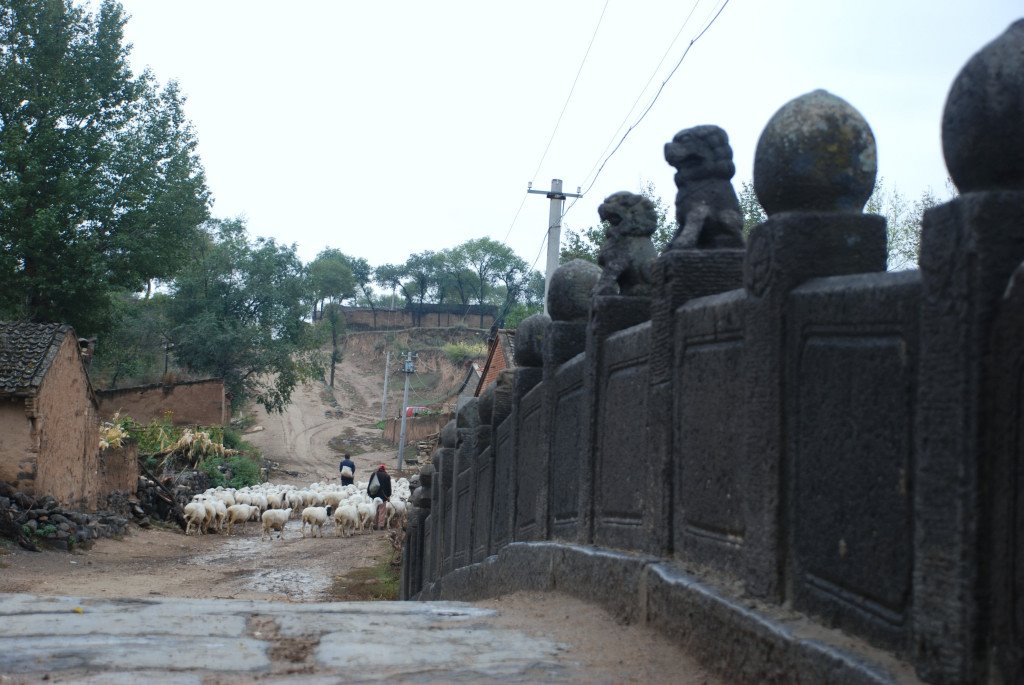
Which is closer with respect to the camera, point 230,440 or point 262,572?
point 262,572

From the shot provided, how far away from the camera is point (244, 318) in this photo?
5128cm

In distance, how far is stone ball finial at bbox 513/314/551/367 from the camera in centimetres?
862

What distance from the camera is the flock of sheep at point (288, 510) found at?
27031 millimetres

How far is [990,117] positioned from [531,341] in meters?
6.03

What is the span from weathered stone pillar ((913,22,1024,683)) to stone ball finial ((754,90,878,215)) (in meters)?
0.93

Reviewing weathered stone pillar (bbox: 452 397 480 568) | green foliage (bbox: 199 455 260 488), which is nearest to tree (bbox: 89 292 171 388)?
green foliage (bbox: 199 455 260 488)

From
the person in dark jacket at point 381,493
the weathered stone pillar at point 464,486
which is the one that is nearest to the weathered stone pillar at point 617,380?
the weathered stone pillar at point 464,486

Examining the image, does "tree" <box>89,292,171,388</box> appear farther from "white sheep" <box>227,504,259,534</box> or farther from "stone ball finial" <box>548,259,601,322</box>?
"stone ball finial" <box>548,259,601,322</box>

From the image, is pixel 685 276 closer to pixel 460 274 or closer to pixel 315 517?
pixel 315 517

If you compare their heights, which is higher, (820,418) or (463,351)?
(463,351)

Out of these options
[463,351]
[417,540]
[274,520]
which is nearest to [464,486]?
[417,540]

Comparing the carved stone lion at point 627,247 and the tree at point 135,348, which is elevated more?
the tree at point 135,348

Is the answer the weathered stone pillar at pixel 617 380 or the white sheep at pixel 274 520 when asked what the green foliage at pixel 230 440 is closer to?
the white sheep at pixel 274 520

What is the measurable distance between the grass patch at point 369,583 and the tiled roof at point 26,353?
6.84 meters
